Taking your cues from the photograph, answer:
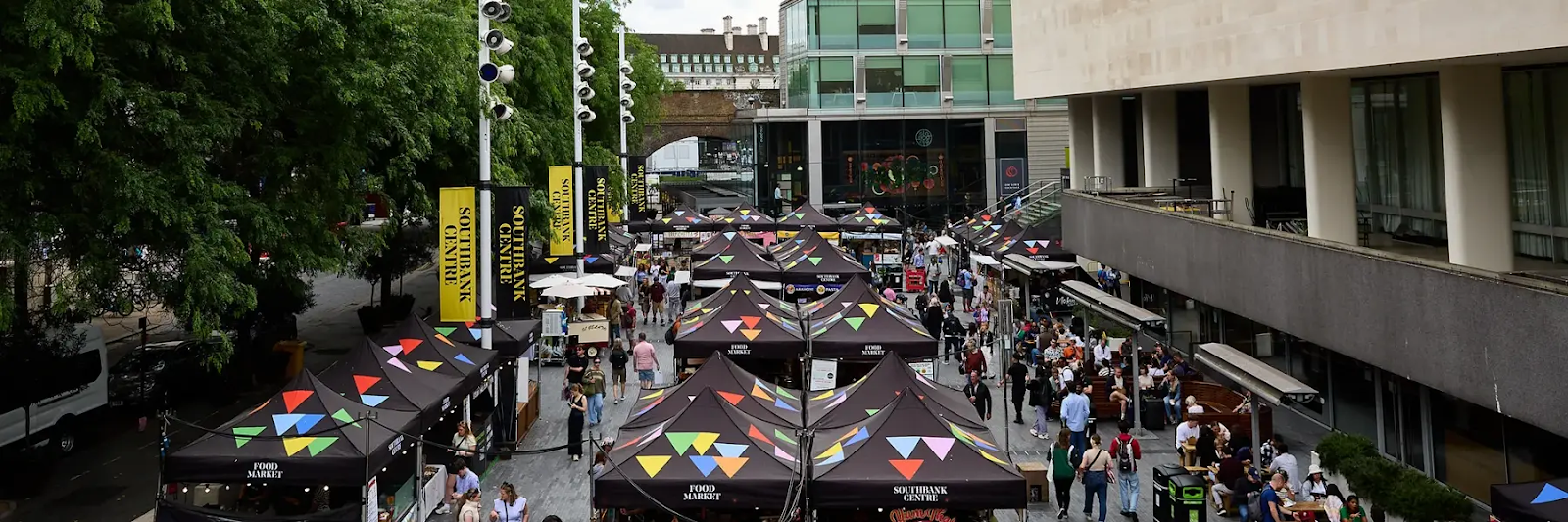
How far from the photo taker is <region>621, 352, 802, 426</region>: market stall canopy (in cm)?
1563

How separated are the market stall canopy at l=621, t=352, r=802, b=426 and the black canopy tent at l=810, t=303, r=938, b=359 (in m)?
3.53

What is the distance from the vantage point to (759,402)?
1634cm

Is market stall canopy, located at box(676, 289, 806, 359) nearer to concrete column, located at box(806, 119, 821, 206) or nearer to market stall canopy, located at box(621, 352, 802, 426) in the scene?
market stall canopy, located at box(621, 352, 802, 426)

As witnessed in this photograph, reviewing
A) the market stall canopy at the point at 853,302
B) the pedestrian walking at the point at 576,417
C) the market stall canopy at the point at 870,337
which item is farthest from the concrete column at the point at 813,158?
the pedestrian walking at the point at 576,417

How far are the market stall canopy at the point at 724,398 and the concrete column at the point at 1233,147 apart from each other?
1460 centimetres

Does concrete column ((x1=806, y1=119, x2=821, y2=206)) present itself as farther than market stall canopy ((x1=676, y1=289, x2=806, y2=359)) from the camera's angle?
Yes

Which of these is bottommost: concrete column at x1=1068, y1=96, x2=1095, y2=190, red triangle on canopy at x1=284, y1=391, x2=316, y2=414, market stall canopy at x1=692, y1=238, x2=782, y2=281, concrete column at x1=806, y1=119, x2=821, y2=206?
red triangle on canopy at x1=284, y1=391, x2=316, y2=414

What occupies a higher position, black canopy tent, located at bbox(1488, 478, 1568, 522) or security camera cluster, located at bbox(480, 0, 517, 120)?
security camera cluster, located at bbox(480, 0, 517, 120)

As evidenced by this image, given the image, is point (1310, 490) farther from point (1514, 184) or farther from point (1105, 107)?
point (1105, 107)

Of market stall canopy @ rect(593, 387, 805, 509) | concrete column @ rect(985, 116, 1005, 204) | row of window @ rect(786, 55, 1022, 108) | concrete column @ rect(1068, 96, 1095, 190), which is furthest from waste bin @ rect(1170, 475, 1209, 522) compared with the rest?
concrete column @ rect(985, 116, 1005, 204)

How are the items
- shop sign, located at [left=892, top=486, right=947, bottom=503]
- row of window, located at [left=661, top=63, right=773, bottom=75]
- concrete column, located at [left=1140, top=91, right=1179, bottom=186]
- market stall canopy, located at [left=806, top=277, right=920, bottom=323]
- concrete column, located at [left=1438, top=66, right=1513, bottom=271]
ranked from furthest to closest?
row of window, located at [left=661, top=63, right=773, bottom=75] → concrete column, located at [left=1140, top=91, right=1179, bottom=186] → market stall canopy, located at [left=806, top=277, right=920, bottom=323] → concrete column, located at [left=1438, top=66, right=1513, bottom=271] → shop sign, located at [left=892, top=486, right=947, bottom=503]

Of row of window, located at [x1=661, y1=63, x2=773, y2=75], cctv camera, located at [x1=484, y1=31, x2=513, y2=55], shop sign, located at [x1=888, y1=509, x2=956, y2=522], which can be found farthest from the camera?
row of window, located at [x1=661, y1=63, x2=773, y2=75]

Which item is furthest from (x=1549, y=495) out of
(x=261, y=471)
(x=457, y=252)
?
(x=457, y=252)

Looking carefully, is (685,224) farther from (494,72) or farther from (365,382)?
(365,382)
